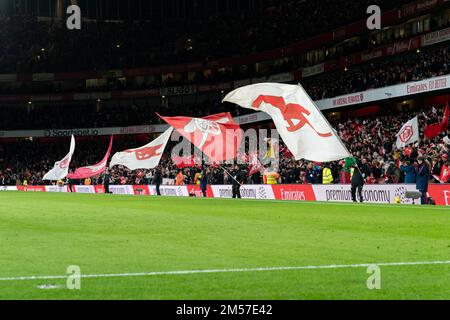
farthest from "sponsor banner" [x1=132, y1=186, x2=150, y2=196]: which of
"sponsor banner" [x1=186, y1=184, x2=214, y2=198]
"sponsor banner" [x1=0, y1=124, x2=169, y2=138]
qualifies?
"sponsor banner" [x1=0, y1=124, x2=169, y2=138]

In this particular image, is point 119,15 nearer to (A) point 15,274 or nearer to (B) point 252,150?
(B) point 252,150

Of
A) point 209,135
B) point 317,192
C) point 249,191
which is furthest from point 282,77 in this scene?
point 317,192

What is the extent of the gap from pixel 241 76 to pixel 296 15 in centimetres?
934

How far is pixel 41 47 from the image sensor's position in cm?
8775

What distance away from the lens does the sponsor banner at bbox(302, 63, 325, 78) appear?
59963 millimetres

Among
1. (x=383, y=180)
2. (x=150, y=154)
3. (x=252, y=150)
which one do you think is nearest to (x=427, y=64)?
(x=252, y=150)

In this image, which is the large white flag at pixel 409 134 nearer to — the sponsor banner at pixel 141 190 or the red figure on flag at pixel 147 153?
the red figure on flag at pixel 147 153

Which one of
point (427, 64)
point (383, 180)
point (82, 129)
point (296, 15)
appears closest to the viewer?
point (383, 180)

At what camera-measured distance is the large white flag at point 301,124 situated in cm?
2048

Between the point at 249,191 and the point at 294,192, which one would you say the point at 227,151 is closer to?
the point at 294,192

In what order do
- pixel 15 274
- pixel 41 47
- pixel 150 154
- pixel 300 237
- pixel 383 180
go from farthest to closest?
pixel 41 47
pixel 150 154
pixel 383 180
pixel 300 237
pixel 15 274

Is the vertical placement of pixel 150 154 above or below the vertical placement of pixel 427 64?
below

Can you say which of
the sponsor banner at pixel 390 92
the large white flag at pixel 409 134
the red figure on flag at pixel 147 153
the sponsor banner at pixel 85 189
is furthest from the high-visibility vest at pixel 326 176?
the sponsor banner at pixel 85 189

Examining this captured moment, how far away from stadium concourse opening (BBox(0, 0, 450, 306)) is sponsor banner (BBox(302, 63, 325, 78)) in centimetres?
18
